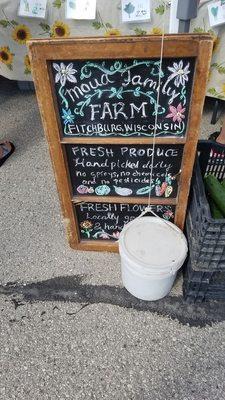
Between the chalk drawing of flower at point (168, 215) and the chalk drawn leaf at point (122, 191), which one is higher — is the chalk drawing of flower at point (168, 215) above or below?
below

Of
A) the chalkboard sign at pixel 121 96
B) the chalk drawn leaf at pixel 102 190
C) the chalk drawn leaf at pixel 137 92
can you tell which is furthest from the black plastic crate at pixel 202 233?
the chalk drawn leaf at pixel 137 92

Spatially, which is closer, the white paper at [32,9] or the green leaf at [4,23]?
the white paper at [32,9]

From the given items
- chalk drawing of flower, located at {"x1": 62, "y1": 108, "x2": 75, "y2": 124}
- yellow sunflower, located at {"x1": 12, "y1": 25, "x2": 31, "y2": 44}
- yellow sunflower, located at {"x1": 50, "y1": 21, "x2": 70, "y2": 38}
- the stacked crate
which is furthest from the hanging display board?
yellow sunflower, located at {"x1": 12, "y1": 25, "x2": 31, "y2": 44}

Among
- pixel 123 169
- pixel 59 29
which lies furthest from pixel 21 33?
pixel 123 169

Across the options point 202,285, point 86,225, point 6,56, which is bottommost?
point 202,285

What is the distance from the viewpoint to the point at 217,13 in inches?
120

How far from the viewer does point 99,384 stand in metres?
1.87

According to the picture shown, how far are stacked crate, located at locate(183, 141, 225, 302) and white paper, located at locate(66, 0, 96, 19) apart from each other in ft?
5.83

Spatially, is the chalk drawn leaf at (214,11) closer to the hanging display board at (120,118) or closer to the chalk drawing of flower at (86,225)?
the hanging display board at (120,118)

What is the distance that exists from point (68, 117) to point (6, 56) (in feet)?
8.20

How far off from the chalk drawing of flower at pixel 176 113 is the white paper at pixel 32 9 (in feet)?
7.45

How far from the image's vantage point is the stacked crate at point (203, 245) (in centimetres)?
178

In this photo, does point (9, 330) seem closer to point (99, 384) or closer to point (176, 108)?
point (99, 384)

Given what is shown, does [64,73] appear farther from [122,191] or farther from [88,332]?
[88,332]
